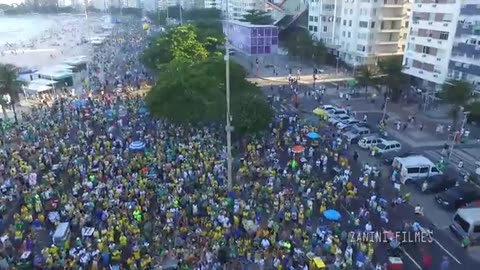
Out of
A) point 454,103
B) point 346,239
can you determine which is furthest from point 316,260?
point 454,103

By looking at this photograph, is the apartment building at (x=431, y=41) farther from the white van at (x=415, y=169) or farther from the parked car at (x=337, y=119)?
the white van at (x=415, y=169)

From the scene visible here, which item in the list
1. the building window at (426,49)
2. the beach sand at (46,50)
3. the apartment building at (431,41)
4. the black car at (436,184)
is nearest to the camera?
the black car at (436,184)

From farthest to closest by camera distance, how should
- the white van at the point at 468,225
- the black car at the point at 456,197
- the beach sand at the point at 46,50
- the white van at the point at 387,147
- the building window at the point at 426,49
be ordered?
the beach sand at the point at 46,50 → the building window at the point at 426,49 → the white van at the point at 387,147 → the black car at the point at 456,197 → the white van at the point at 468,225

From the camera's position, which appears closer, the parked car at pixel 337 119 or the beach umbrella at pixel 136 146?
the beach umbrella at pixel 136 146

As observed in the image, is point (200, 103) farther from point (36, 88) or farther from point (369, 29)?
point (369, 29)

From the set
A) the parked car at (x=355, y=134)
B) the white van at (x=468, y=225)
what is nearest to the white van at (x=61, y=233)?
the white van at (x=468, y=225)

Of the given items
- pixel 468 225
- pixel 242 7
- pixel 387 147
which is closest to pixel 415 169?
pixel 387 147

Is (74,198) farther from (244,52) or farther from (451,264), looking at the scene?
(244,52)
